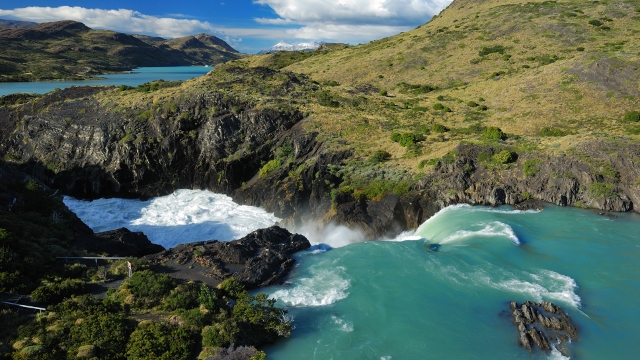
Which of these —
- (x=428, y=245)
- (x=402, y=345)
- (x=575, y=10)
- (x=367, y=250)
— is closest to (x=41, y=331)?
(x=402, y=345)

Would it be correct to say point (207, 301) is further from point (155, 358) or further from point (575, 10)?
point (575, 10)

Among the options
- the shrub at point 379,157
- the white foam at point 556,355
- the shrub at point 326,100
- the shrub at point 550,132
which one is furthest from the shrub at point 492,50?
the white foam at point 556,355

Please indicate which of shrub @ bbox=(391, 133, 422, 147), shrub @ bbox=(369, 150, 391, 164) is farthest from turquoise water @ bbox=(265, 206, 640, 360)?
shrub @ bbox=(391, 133, 422, 147)

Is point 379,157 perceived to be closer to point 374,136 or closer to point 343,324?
point 374,136

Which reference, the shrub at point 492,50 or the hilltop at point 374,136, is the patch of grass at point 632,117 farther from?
the shrub at point 492,50

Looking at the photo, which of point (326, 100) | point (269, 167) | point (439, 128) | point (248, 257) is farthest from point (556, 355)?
point (326, 100)

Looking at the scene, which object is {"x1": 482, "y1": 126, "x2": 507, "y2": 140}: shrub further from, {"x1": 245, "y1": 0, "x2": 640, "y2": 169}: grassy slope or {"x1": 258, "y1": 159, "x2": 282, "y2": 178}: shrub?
{"x1": 258, "y1": 159, "x2": 282, "y2": 178}: shrub
